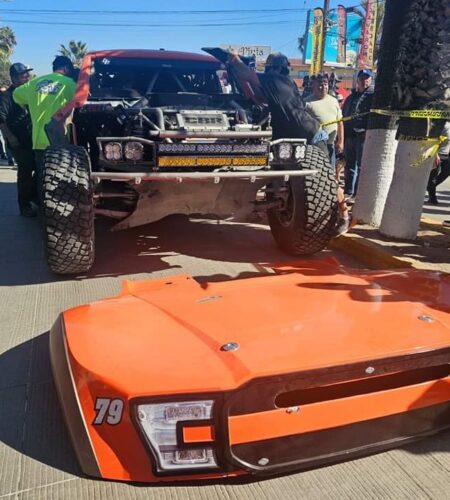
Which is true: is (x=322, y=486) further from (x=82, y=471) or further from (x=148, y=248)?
(x=148, y=248)

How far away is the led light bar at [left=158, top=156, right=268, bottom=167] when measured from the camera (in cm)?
387

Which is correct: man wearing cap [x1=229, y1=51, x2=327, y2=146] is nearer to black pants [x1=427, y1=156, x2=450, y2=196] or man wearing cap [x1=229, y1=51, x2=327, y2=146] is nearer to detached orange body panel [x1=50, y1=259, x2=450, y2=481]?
detached orange body panel [x1=50, y1=259, x2=450, y2=481]

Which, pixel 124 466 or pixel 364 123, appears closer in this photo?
pixel 124 466

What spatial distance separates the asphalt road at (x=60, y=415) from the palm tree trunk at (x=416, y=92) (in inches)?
32.1

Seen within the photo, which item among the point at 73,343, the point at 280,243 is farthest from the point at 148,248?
the point at 73,343

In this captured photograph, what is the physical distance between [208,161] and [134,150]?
57cm

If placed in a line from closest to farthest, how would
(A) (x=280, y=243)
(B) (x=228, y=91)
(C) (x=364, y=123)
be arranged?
(A) (x=280, y=243) < (B) (x=228, y=91) < (C) (x=364, y=123)

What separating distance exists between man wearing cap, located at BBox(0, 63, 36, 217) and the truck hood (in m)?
4.37

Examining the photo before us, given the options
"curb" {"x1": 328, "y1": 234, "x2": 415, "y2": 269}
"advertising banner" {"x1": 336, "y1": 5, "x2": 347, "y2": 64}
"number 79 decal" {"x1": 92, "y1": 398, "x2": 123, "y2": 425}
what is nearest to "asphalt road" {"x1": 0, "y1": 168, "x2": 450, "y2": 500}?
"curb" {"x1": 328, "y1": 234, "x2": 415, "y2": 269}

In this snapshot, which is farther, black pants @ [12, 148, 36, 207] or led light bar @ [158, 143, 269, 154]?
black pants @ [12, 148, 36, 207]

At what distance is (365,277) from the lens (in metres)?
3.05

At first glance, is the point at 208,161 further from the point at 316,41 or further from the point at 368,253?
the point at 316,41

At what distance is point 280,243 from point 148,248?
1.36 m

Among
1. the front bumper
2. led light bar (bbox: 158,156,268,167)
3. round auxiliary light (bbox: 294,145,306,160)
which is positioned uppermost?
round auxiliary light (bbox: 294,145,306,160)
